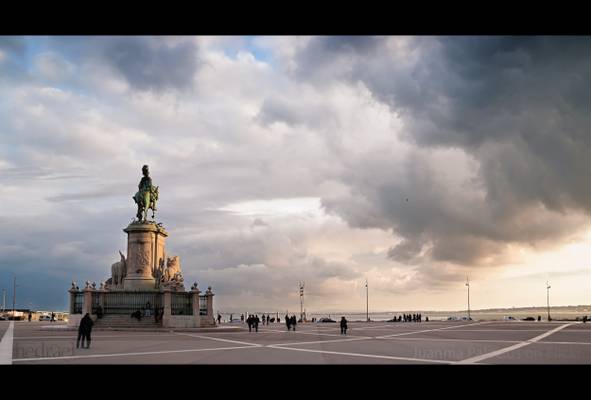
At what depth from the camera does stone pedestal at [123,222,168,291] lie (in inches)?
1542

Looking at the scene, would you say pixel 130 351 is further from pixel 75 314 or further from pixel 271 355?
pixel 75 314

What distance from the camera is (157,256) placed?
40.6 m

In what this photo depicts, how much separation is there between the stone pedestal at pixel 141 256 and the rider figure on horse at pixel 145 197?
47.3 inches

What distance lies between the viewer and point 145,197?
A: 1614 inches

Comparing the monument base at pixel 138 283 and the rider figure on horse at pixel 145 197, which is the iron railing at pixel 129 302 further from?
the rider figure on horse at pixel 145 197

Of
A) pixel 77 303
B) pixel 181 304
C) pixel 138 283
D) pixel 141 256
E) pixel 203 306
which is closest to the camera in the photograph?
pixel 181 304

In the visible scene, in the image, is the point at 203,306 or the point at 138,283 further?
the point at 138,283

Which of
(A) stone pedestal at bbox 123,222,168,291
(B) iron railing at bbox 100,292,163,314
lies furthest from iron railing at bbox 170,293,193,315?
(A) stone pedestal at bbox 123,222,168,291

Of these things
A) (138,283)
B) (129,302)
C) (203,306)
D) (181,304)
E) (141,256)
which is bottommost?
(203,306)

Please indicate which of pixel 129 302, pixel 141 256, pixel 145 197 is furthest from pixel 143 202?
pixel 129 302

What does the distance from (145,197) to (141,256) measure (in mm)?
4200

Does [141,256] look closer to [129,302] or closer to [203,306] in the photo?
[129,302]
